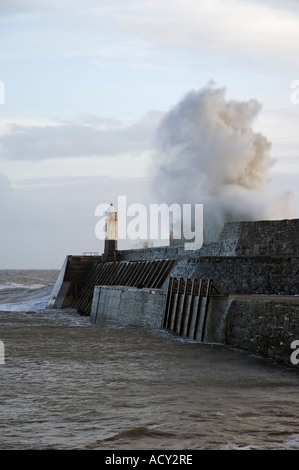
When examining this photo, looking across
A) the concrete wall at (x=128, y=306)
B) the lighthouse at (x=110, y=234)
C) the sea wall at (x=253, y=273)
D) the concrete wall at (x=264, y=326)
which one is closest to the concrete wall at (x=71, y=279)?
the lighthouse at (x=110, y=234)

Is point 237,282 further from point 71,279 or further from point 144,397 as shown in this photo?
point 71,279

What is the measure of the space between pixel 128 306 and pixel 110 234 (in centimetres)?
1077

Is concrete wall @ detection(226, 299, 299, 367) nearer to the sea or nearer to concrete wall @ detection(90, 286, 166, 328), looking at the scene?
the sea

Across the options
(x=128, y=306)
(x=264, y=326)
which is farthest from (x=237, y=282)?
(x=264, y=326)

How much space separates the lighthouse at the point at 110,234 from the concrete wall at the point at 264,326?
16.2 metres

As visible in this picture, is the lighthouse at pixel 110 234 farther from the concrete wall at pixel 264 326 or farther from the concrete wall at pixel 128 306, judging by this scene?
the concrete wall at pixel 264 326

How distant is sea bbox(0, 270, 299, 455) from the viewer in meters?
7.05

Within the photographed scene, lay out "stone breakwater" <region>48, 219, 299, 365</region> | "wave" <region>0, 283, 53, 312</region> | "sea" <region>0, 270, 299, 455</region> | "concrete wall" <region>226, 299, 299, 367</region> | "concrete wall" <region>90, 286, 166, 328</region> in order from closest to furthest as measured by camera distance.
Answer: "sea" <region>0, 270, 299, 455</region> < "concrete wall" <region>226, 299, 299, 367</region> < "stone breakwater" <region>48, 219, 299, 365</region> < "concrete wall" <region>90, 286, 166, 328</region> < "wave" <region>0, 283, 53, 312</region>

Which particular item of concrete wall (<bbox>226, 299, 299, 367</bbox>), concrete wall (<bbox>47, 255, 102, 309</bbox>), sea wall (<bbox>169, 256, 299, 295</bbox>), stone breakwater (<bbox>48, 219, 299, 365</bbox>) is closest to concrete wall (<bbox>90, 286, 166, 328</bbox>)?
stone breakwater (<bbox>48, 219, 299, 365</bbox>)

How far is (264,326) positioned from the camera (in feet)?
41.1

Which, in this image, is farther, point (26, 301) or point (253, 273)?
point (26, 301)

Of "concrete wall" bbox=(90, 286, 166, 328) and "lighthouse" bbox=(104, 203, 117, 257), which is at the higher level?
"lighthouse" bbox=(104, 203, 117, 257)

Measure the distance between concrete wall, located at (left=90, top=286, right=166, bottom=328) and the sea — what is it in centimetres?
257
